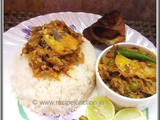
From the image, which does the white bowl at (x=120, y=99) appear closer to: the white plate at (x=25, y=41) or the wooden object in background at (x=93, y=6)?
the white plate at (x=25, y=41)

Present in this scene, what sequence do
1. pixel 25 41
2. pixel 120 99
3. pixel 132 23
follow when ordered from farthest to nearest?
pixel 132 23
pixel 25 41
pixel 120 99

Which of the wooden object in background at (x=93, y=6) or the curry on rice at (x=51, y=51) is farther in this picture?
the wooden object in background at (x=93, y=6)

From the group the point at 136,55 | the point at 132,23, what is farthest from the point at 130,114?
the point at 132,23

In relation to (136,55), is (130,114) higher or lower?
lower

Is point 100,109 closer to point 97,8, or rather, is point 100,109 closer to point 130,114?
point 130,114

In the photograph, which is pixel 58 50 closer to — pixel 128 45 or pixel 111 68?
pixel 111 68

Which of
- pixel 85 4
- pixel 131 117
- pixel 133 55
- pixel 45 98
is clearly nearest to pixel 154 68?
pixel 133 55

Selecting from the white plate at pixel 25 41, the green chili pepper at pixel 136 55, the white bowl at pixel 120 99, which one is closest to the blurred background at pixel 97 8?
the white plate at pixel 25 41
